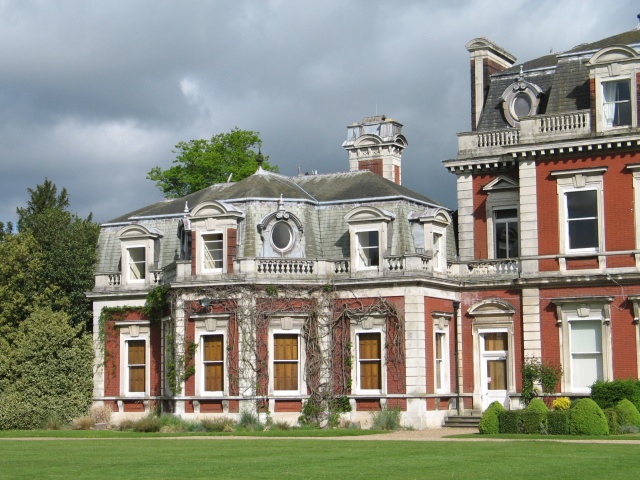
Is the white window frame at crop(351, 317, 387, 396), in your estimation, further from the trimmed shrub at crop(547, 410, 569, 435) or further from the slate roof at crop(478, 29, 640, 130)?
the slate roof at crop(478, 29, 640, 130)

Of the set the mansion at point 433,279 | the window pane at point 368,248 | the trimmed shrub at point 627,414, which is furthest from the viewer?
the window pane at point 368,248

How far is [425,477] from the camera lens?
1944cm

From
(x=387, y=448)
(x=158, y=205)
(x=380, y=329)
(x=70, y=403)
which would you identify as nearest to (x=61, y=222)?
(x=158, y=205)

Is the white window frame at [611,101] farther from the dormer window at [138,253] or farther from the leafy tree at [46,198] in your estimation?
the leafy tree at [46,198]

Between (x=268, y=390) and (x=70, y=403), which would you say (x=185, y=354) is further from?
(x=70, y=403)

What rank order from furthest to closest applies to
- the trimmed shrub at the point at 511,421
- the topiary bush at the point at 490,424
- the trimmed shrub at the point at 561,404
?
1. the trimmed shrub at the point at 561,404
2. the topiary bush at the point at 490,424
3. the trimmed shrub at the point at 511,421

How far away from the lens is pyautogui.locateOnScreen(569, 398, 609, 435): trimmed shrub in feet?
96.6

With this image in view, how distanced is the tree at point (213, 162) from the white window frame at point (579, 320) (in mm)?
22342

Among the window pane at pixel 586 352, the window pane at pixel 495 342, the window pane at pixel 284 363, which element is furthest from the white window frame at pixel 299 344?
the window pane at pixel 586 352

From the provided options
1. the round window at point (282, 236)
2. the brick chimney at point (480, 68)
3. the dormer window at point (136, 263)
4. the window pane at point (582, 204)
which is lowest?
the dormer window at point (136, 263)

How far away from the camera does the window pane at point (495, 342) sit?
37237mm

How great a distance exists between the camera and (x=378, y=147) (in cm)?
4400

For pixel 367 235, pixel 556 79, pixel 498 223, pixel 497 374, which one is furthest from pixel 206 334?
pixel 556 79

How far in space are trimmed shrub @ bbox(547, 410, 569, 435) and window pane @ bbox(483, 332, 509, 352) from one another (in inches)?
278
